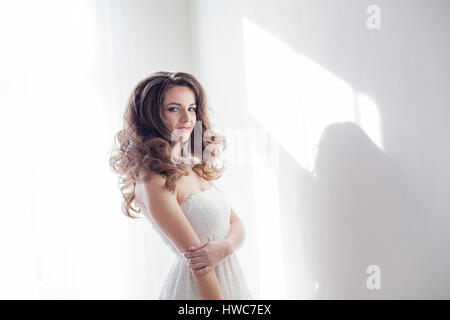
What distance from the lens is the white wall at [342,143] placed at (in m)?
1.04

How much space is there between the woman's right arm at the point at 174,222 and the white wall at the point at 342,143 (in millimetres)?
404

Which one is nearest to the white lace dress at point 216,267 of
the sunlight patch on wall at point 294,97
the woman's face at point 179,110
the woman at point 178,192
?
the woman at point 178,192

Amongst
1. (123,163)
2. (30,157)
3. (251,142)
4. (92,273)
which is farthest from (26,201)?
(251,142)

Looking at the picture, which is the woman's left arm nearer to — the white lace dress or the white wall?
the white lace dress

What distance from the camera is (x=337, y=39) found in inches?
49.5

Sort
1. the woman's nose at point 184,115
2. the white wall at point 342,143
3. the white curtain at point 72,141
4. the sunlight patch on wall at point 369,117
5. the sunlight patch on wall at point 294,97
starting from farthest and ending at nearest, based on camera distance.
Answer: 1. the white curtain at point 72,141
2. the woman's nose at point 184,115
3. the sunlight patch on wall at point 294,97
4. the sunlight patch on wall at point 369,117
5. the white wall at point 342,143

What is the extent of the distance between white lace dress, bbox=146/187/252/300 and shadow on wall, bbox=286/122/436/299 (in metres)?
A: 0.29

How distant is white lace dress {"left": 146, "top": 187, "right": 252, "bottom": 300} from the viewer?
4.29ft

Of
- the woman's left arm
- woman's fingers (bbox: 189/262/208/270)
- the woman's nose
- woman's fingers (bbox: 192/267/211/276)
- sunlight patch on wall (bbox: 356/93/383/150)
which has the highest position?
the woman's nose

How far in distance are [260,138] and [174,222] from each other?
23.8 inches

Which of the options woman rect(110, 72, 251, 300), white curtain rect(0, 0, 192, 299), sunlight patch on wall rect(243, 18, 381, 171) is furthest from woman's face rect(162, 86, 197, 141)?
white curtain rect(0, 0, 192, 299)

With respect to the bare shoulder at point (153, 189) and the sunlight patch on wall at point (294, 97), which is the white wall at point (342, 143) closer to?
the sunlight patch on wall at point (294, 97)

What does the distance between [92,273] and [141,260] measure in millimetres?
240

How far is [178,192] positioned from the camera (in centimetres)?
131
